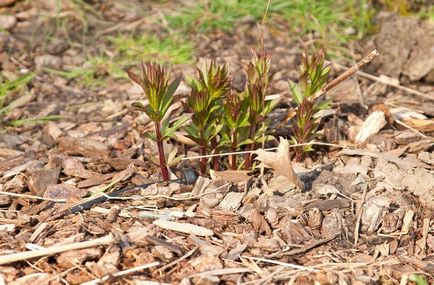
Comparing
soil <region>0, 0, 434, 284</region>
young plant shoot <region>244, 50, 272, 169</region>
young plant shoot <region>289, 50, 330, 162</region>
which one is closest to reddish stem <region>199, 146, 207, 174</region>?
soil <region>0, 0, 434, 284</region>

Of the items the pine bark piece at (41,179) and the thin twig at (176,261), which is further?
the pine bark piece at (41,179)

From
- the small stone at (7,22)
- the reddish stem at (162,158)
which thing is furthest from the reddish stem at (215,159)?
the small stone at (7,22)

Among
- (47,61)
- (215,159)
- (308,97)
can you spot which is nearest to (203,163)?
(215,159)

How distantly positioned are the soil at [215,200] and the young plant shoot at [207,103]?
0.72ft

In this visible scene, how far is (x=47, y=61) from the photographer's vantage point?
470 centimetres

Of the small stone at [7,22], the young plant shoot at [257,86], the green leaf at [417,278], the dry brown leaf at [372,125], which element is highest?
the young plant shoot at [257,86]

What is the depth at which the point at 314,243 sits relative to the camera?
113 inches

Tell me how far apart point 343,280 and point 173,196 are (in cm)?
90

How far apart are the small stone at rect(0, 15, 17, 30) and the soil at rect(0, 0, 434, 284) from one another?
635mm

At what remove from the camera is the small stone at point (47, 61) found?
467cm

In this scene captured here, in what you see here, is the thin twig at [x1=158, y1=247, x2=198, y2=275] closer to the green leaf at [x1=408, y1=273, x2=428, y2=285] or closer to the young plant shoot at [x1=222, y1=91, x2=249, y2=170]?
the young plant shoot at [x1=222, y1=91, x2=249, y2=170]

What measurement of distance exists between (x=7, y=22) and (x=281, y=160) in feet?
9.14

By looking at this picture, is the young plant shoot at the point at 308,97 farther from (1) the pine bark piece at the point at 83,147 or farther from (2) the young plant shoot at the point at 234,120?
(1) the pine bark piece at the point at 83,147

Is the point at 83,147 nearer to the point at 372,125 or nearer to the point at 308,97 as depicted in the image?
the point at 308,97
